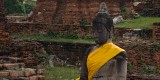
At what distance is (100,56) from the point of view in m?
4.67

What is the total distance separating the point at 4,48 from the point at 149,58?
336 centimetres

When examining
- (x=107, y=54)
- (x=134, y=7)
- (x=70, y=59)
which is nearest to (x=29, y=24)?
(x=70, y=59)

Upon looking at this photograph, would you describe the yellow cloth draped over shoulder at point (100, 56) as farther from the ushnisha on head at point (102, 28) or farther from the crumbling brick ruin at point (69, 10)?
the crumbling brick ruin at point (69, 10)

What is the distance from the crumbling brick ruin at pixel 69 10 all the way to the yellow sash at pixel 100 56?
451 inches

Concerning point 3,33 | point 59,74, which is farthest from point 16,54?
point 59,74

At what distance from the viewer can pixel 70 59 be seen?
A: 13422mm

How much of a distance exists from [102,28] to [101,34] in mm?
66

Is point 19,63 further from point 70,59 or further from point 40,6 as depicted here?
point 40,6

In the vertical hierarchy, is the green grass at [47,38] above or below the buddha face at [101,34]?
below

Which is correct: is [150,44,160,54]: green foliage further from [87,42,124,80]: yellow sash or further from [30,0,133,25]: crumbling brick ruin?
[87,42,124,80]: yellow sash

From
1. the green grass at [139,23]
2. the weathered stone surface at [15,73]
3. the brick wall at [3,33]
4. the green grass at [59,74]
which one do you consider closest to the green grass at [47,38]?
the green grass at [139,23]

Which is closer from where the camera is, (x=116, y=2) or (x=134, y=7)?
(x=116, y=2)

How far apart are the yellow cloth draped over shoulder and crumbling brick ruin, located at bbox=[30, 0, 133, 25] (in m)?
11.5

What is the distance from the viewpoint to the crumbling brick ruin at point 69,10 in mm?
16578
